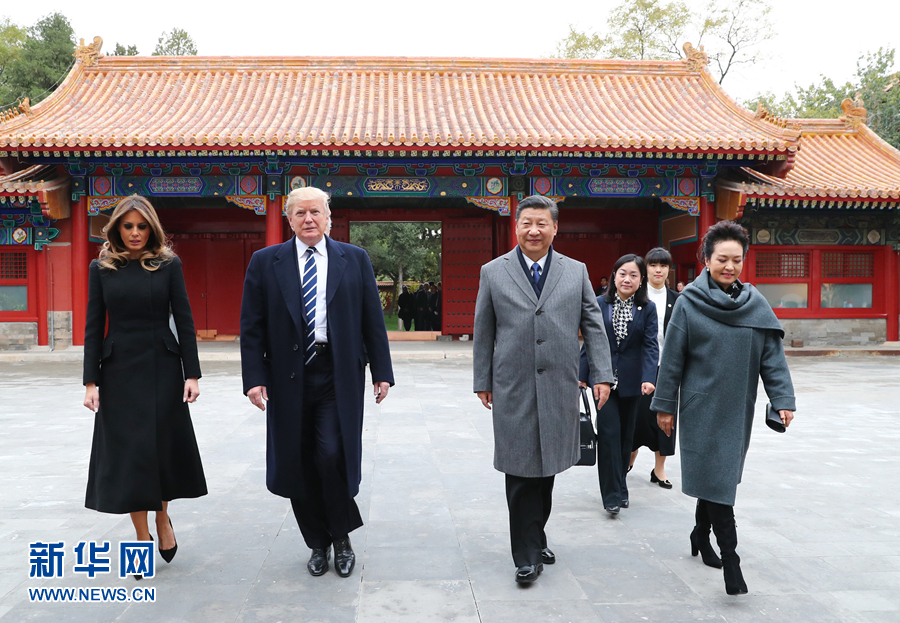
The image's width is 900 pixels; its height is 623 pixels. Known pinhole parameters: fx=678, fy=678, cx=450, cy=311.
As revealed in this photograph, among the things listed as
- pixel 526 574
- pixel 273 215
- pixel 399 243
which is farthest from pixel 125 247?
pixel 399 243

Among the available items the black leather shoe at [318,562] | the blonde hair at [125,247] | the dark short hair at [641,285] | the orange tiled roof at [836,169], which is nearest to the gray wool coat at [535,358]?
the black leather shoe at [318,562]

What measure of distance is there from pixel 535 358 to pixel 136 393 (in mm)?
1687

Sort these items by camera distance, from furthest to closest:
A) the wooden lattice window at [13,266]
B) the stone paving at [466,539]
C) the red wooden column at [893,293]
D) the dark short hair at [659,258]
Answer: the red wooden column at [893,293] < the wooden lattice window at [13,266] < the dark short hair at [659,258] < the stone paving at [466,539]

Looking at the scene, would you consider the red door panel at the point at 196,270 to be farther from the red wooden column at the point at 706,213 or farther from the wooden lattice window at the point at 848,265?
the wooden lattice window at the point at 848,265

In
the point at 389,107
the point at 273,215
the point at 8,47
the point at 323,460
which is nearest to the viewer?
the point at 323,460

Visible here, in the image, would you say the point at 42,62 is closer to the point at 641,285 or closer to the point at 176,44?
the point at 176,44

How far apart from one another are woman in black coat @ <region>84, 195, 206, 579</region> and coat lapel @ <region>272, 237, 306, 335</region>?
1.47 feet

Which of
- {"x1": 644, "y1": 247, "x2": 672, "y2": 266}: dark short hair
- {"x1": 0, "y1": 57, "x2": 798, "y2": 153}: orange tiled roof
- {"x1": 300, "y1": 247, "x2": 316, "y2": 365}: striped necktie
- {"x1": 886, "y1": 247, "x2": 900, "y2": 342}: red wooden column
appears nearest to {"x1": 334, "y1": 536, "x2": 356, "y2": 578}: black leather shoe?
{"x1": 300, "y1": 247, "x2": 316, "y2": 365}: striped necktie

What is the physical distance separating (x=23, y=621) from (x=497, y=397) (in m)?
1.97

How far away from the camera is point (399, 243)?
23.7 m

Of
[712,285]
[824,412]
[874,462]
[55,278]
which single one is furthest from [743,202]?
[55,278]

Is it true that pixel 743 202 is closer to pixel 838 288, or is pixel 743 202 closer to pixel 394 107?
pixel 838 288

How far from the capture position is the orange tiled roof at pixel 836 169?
441 inches

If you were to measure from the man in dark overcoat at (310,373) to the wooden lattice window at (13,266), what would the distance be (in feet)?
35.5
